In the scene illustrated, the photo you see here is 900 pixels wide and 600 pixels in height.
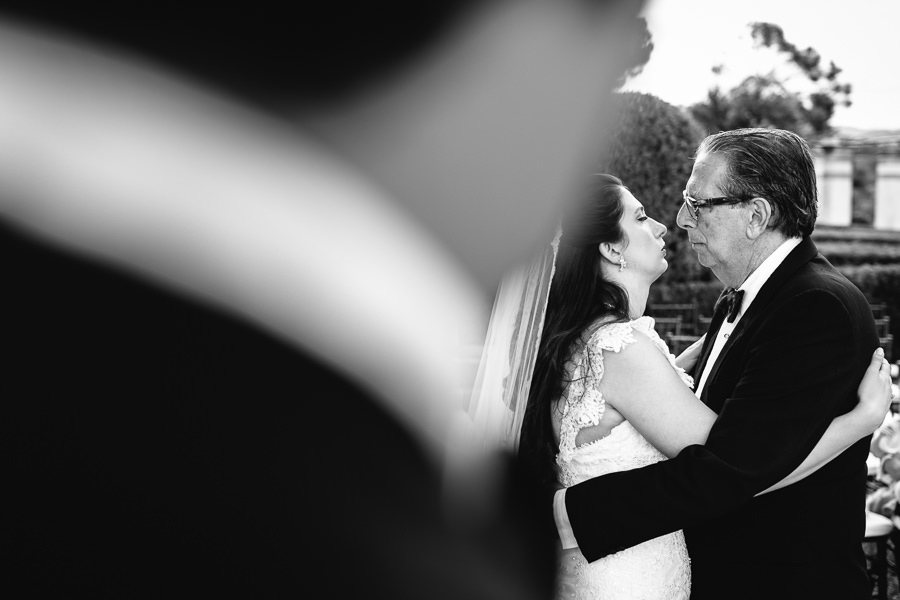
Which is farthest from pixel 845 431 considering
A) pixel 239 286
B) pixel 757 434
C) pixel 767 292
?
pixel 239 286

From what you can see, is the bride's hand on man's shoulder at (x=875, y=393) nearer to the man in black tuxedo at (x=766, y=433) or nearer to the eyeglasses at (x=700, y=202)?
the man in black tuxedo at (x=766, y=433)

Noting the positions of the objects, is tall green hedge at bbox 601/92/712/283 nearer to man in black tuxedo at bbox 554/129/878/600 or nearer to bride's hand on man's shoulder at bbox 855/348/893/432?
man in black tuxedo at bbox 554/129/878/600

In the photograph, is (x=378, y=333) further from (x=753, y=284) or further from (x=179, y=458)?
(x=753, y=284)

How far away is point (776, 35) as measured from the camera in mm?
12688

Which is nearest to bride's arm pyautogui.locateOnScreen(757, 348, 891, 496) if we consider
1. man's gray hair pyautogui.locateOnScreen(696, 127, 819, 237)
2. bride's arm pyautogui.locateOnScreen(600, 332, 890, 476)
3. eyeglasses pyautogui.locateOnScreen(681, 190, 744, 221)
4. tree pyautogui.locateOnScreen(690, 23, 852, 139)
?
bride's arm pyautogui.locateOnScreen(600, 332, 890, 476)

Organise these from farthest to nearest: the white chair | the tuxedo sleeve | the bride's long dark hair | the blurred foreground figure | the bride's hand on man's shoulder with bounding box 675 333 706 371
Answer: the white chair → the bride's hand on man's shoulder with bounding box 675 333 706 371 → the bride's long dark hair → the tuxedo sleeve → the blurred foreground figure

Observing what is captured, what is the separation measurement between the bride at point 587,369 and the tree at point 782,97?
10957 mm

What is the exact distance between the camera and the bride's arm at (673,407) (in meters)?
1.84

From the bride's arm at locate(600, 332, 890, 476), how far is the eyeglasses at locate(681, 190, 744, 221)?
0.46 metres

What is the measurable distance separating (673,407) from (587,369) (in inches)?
8.7

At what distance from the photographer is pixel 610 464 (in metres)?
1.99

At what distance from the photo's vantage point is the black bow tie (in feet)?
6.97

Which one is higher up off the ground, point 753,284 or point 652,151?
point 652,151

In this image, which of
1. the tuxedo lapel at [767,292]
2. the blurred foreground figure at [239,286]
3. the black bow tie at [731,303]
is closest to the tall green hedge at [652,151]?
the black bow tie at [731,303]
